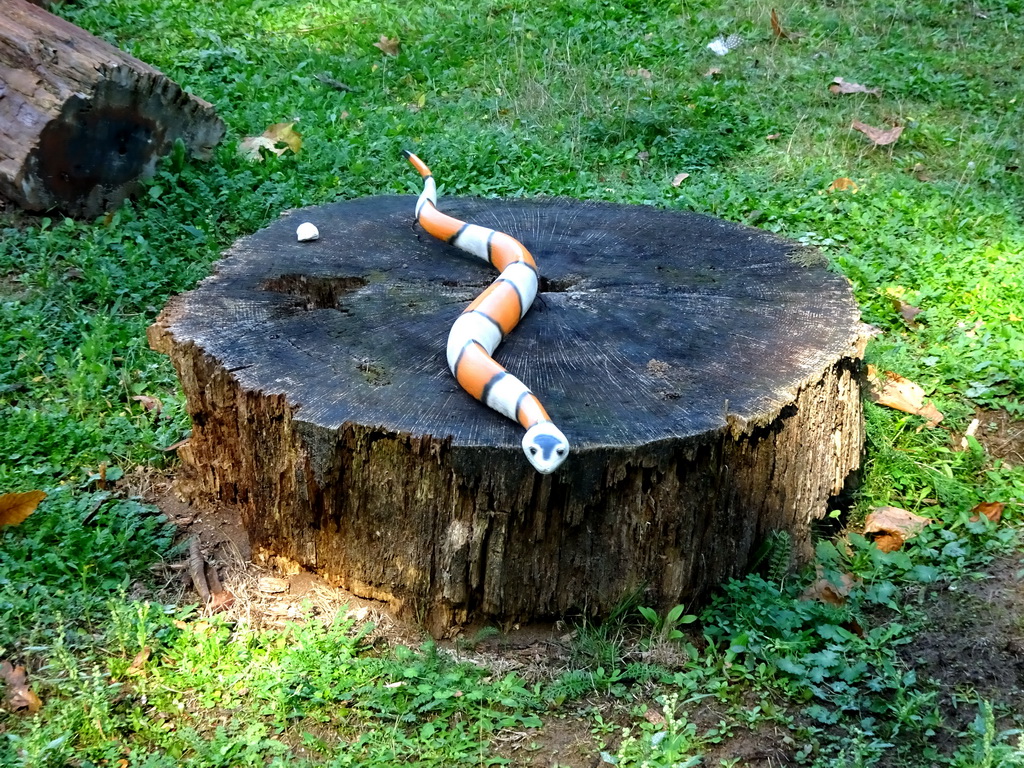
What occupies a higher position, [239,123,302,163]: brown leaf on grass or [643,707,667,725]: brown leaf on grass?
[239,123,302,163]: brown leaf on grass

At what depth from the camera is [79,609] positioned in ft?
9.28

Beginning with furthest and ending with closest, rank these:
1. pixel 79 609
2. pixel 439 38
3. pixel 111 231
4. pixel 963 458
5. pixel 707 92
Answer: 1. pixel 439 38
2. pixel 707 92
3. pixel 111 231
4. pixel 963 458
5. pixel 79 609

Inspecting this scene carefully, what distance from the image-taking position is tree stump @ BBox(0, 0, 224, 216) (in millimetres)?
4980

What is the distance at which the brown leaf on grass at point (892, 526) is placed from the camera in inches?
126

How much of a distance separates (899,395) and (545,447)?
2.06m

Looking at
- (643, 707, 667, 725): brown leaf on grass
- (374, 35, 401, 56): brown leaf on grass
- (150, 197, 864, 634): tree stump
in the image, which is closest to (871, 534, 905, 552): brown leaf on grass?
(150, 197, 864, 634): tree stump

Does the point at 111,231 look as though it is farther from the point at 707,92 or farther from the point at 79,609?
the point at 707,92

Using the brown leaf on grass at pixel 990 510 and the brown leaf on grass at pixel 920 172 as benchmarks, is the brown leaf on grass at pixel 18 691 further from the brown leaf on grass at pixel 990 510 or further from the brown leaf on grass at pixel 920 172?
the brown leaf on grass at pixel 920 172

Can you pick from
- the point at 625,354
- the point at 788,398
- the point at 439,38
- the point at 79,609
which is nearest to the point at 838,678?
the point at 788,398

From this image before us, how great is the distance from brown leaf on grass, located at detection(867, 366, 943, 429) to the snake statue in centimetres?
156

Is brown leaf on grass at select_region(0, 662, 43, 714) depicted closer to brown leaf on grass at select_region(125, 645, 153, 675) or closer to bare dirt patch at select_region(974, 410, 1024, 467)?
brown leaf on grass at select_region(125, 645, 153, 675)

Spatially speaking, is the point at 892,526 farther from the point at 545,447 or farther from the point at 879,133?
the point at 879,133

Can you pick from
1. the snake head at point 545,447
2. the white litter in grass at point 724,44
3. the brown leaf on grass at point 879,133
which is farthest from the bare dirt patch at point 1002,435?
the white litter in grass at point 724,44

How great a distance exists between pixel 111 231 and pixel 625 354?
3.23m
